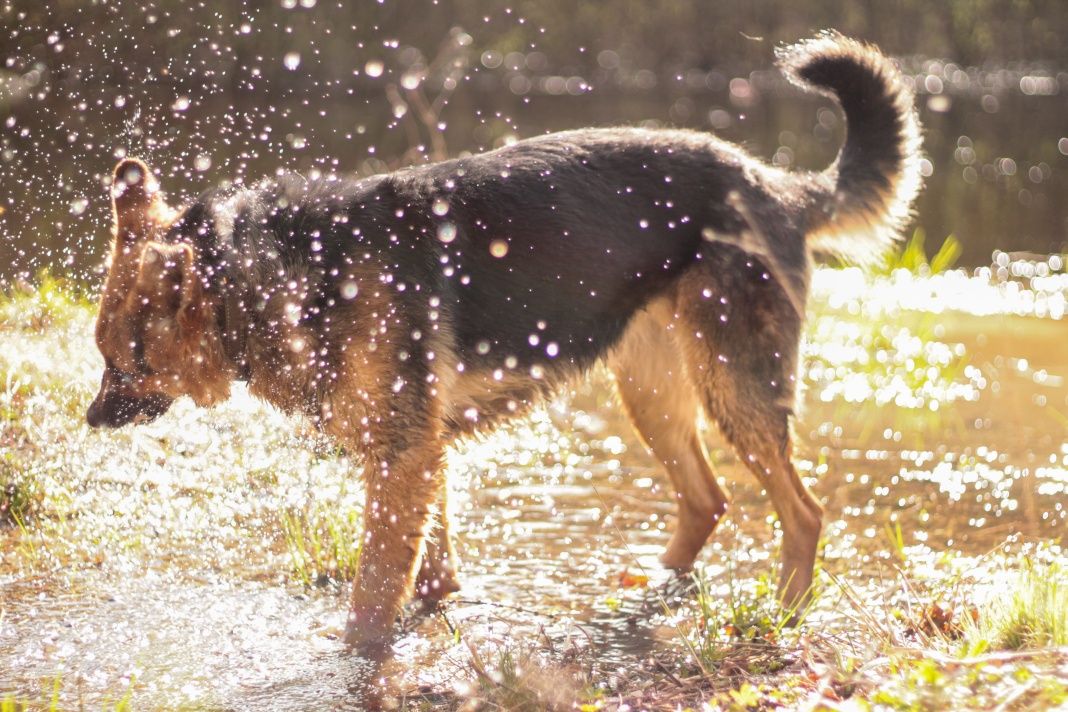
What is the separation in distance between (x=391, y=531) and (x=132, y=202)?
148 centimetres

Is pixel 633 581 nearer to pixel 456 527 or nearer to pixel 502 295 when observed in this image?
pixel 456 527

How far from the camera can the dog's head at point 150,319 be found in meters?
3.77

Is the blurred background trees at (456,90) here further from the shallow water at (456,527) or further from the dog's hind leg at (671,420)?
the dog's hind leg at (671,420)

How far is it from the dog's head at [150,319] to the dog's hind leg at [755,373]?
1792 millimetres

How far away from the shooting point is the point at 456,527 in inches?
197

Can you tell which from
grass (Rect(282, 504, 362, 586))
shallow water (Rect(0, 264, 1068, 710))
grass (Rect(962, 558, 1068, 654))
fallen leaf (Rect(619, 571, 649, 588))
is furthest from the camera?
fallen leaf (Rect(619, 571, 649, 588))

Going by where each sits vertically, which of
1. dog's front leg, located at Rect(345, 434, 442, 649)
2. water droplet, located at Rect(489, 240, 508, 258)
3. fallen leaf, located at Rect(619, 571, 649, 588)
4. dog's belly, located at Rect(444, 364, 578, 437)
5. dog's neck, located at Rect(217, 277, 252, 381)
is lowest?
fallen leaf, located at Rect(619, 571, 649, 588)

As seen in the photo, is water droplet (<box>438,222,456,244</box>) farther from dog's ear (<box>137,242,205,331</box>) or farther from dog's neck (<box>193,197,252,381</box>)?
dog's ear (<box>137,242,205,331</box>)

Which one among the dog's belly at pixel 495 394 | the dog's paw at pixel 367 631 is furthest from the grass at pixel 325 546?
the dog's belly at pixel 495 394

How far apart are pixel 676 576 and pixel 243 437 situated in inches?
84.3

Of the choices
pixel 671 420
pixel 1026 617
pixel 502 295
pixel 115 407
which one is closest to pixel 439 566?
pixel 502 295

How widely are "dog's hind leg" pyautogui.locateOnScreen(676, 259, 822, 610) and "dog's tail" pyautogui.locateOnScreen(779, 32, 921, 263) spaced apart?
528 mm

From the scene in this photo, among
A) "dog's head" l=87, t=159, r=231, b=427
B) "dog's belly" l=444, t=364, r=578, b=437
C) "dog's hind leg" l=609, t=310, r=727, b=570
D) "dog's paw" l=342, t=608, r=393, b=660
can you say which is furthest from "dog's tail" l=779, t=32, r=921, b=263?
"dog's head" l=87, t=159, r=231, b=427

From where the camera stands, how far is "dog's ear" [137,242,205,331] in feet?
12.1
